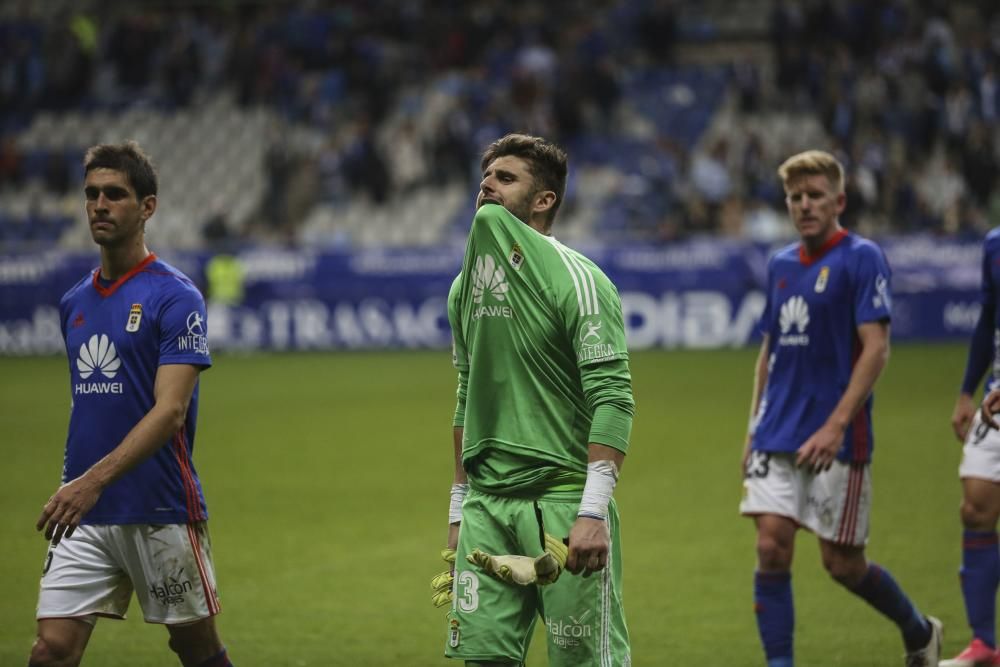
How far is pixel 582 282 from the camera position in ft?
13.5

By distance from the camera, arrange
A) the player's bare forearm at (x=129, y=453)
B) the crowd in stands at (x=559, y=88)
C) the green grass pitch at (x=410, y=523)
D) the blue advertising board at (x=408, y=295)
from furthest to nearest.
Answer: the crowd in stands at (x=559, y=88)
the blue advertising board at (x=408, y=295)
the green grass pitch at (x=410, y=523)
the player's bare forearm at (x=129, y=453)

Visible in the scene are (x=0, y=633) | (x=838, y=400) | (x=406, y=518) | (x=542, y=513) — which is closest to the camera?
(x=542, y=513)

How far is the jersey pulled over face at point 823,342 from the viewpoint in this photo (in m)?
5.94

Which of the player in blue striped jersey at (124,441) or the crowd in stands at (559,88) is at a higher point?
the crowd in stands at (559,88)

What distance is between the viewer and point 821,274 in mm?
6066

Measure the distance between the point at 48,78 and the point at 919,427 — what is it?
23.2 meters

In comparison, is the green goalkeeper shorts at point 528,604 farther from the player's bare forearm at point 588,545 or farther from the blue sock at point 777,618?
the blue sock at point 777,618

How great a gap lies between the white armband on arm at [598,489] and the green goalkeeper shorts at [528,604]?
0.71ft

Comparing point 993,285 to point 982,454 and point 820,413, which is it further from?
point 820,413

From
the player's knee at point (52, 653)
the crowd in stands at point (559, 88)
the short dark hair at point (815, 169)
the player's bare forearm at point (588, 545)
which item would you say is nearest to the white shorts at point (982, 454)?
the short dark hair at point (815, 169)

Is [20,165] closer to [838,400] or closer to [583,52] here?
[583,52]

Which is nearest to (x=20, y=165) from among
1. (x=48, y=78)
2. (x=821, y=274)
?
(x=48, y=78)

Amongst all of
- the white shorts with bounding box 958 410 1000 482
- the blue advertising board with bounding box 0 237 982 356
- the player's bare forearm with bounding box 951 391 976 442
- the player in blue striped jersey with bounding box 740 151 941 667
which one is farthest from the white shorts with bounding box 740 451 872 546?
the blue advertising board with bounding box 0 237 982 356

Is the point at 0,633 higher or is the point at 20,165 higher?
the point at 20,165
